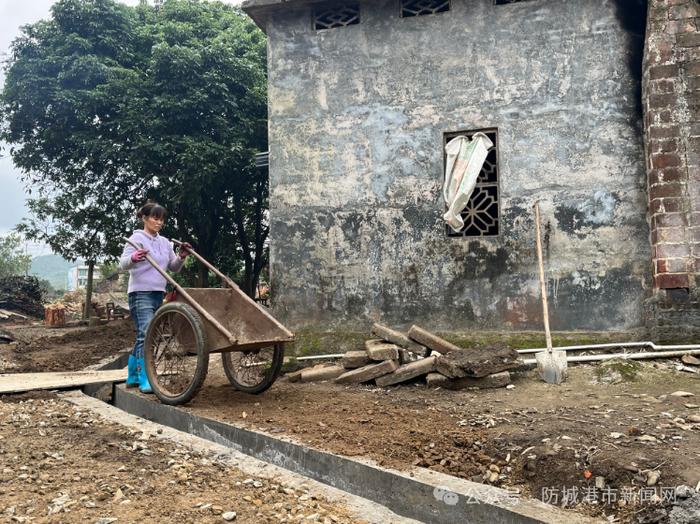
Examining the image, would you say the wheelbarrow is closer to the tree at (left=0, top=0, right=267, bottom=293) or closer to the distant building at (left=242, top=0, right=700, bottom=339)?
the distant building at (left=242, top=0, right=700, bottom=339)

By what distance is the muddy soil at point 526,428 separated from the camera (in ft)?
10.6

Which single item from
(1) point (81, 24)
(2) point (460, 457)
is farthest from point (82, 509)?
(1) point (81, 24)

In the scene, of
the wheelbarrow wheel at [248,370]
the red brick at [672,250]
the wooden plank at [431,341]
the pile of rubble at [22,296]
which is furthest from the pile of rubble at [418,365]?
the pile of rubble at [22,296]

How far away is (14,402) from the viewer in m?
5.73

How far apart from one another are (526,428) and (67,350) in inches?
423

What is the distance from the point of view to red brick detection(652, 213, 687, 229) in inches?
252

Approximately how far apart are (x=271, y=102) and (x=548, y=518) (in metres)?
6.75

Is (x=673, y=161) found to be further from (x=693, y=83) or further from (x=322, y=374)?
(x=322, y=374)

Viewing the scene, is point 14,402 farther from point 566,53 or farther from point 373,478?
point 566,53

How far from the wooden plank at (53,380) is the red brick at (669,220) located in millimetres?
6368

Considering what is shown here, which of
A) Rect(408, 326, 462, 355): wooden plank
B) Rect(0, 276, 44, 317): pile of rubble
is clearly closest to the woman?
Rect(408, 326, 462, 355): wooden plank

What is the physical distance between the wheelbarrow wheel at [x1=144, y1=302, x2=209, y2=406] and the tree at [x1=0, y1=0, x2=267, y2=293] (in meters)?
8.16

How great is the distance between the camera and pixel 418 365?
6078 mm

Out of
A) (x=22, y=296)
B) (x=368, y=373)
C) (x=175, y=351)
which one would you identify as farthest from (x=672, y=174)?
(x=22, y=296)
